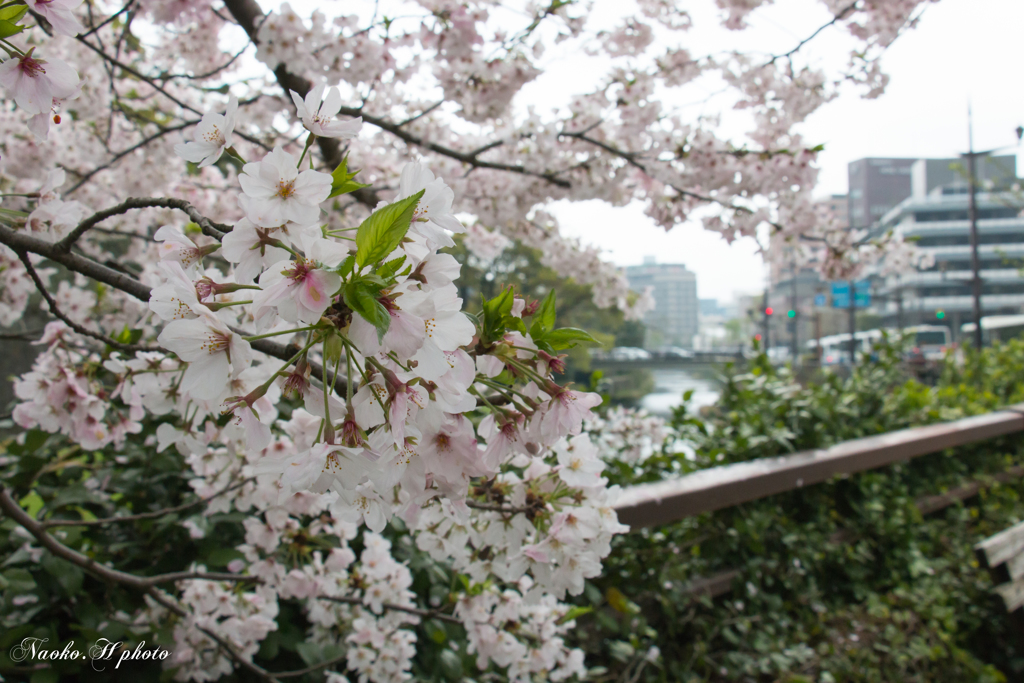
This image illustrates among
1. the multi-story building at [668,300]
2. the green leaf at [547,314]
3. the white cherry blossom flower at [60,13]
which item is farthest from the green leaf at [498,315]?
the multi-story building at [668,300]

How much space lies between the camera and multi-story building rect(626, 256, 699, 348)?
4.43m

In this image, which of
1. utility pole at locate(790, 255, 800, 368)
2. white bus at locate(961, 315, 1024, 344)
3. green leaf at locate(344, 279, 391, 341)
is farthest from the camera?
white bus at locate(961, 315, 1024, 344)

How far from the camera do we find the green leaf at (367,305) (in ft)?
1.35

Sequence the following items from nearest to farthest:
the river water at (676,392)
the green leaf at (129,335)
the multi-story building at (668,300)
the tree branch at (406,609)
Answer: the green leaf at (129,335)
the tree branch at (406,609)
the river water at (676,392)
the multi-story building at (668,300)

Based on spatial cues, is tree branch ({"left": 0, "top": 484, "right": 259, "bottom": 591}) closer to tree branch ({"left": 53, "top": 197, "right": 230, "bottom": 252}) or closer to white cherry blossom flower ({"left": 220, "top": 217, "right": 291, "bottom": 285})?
tree branch ({"left": 53, "top": 197, "right": 230, "bottom": 252})

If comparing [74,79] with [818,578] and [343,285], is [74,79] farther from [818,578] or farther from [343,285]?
[818,578]

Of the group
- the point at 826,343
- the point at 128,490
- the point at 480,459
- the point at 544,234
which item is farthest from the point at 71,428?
the point at 826,343

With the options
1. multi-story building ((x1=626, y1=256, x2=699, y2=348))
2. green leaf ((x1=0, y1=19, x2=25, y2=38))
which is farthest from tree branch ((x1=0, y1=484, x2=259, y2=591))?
multi-story building ((x1=626, y1=256, x2=699, y2=348))

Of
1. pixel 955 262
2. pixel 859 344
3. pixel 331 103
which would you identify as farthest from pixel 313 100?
pixel 955 262

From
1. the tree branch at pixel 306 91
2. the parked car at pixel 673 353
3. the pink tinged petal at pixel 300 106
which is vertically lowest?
the parked car at pixel 673 353

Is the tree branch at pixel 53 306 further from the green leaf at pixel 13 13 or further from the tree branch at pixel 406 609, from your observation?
the tree branch at pixel 406 609

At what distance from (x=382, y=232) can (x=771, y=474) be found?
2.39 meters

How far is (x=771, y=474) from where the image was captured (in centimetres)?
238

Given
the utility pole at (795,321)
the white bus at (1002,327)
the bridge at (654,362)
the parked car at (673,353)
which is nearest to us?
the bridge at (654,362)
